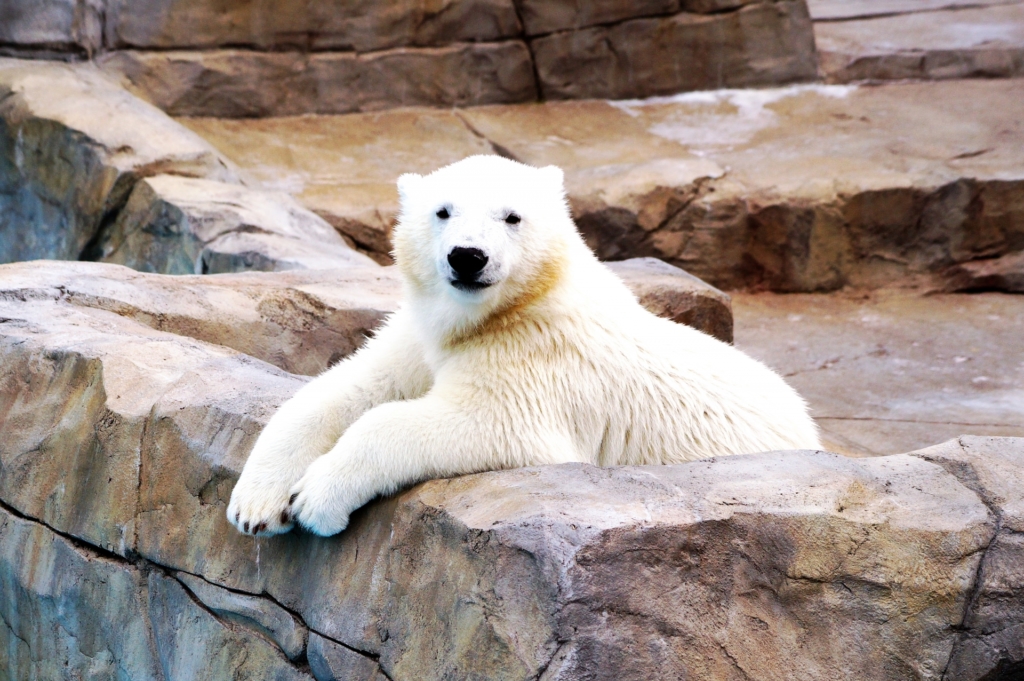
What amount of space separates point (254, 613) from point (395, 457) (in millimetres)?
654

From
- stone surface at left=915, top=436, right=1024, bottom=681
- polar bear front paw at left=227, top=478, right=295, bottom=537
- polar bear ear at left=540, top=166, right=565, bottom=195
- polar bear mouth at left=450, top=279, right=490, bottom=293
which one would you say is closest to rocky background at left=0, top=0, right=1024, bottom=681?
stone surface at left=915, top=436, right=1024, bottom=681

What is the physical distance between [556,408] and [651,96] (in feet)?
24.6

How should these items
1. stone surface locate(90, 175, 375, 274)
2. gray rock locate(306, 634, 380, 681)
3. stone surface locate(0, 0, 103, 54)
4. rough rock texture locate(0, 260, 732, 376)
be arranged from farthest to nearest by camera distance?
stone surface locate(0, 0, 103, 54)
stone surface locate(90, 175, 375, 274)
rough rock texture locate(0, 260, 732, 376)
gray rock locate(306, 634, 380, 681)

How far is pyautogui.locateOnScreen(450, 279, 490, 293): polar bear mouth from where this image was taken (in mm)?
2910

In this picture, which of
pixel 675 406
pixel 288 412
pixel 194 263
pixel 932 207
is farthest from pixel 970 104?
pixel 288 412

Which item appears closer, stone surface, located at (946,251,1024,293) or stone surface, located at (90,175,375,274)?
stone surface, located at (90,175,375,274)

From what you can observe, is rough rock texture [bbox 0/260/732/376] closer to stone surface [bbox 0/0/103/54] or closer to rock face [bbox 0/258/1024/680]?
rock face [bbox 0/258/1024/680]

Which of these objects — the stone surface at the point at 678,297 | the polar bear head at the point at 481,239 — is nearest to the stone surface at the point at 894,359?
the stone surface at the point at 678,297

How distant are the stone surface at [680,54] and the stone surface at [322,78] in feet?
1.04

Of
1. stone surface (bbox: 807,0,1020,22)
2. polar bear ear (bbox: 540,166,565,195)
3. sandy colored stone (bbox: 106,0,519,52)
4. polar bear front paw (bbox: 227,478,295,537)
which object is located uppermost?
sandy colored stone (bbox: 106,0,519,52)

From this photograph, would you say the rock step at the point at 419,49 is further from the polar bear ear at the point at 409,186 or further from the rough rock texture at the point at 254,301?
the polar bear ear at the point at 409,186

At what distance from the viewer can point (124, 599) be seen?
3281mm

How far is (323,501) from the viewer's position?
264cm

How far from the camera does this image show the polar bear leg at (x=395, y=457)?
8.68ft
